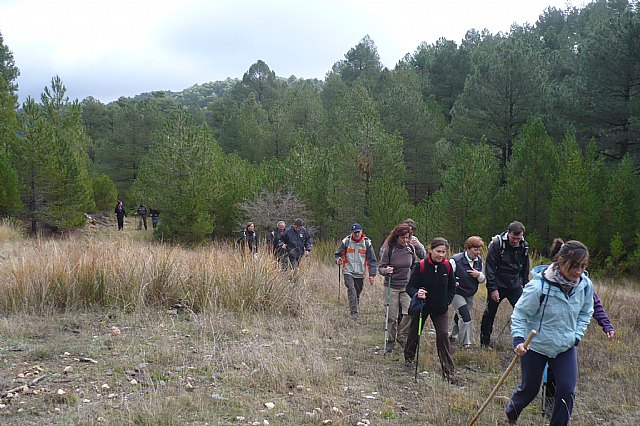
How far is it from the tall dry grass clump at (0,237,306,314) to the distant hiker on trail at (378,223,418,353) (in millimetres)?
1969

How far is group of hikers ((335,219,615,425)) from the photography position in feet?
13.9

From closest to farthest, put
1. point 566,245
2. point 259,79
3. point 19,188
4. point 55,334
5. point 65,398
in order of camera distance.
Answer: point 566,245
point 65,398
point 55,334
point 19,188
point 259,79

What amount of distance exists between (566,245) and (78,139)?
39.2 metres

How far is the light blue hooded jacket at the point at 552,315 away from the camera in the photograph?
4.23m

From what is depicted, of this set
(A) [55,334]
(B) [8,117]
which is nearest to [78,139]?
(B) [8,117]

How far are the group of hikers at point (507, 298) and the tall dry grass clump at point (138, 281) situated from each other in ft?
4.41

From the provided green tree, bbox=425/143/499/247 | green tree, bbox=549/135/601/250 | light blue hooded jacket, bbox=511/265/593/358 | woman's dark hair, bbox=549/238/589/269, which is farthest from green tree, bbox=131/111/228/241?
woman's dark hair, bbox=549/238/589/269

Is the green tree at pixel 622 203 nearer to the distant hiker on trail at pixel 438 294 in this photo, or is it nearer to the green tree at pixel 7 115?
the distant hiker on trail at pixel 438 294

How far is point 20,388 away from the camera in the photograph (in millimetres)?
5098

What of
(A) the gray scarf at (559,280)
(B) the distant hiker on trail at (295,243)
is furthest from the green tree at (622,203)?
(A) the gray scarf at (559,280)

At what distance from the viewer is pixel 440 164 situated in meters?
28.2

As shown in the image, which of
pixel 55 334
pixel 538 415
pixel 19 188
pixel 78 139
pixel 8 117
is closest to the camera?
pixel 538 415

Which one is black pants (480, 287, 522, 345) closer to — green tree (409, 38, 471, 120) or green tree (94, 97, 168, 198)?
green tree (409, 38, 471, 120)

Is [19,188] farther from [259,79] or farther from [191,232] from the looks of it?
[259,79]
